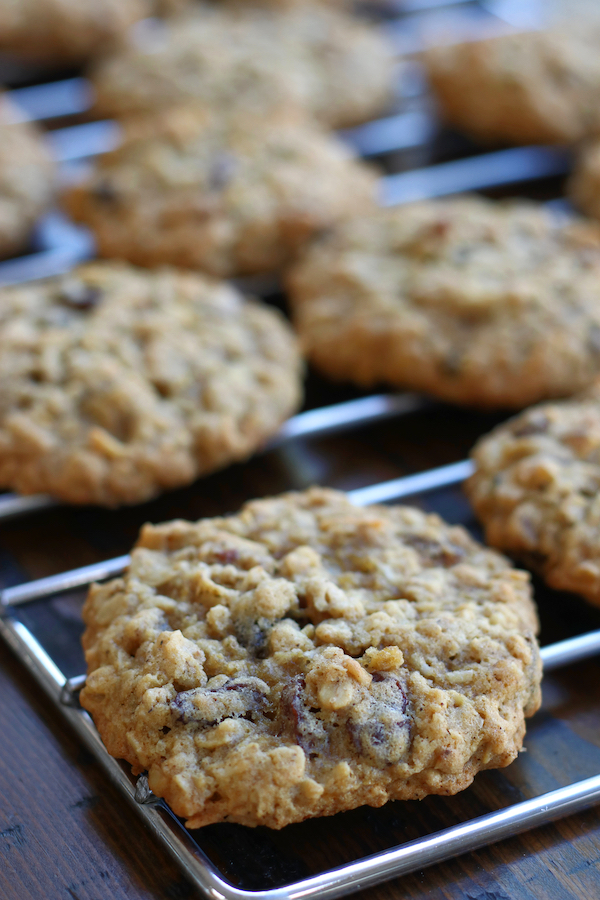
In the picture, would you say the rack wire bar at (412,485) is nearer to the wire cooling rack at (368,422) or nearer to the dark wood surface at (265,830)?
the wire cooling rack at (368,422)

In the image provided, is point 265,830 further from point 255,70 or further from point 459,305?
point 255,70

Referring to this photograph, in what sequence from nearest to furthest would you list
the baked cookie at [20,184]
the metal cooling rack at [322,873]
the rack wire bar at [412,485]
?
the metal cooling rack at [322,873] → the rack wire bar at [412,485] → the baked cookie at [20,184]

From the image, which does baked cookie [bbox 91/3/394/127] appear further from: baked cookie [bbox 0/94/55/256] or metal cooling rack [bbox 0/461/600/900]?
metal cooling rack [bbox 0/461/600/900]

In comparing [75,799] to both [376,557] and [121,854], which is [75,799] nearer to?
[121,854]

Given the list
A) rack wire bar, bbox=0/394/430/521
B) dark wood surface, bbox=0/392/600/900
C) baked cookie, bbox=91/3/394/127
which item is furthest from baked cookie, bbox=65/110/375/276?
dark wood surface, bbox=0/392/600/900

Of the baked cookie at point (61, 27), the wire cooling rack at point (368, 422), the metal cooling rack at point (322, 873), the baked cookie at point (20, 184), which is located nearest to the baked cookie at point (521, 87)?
the wire cooling rack at point (368, 422)

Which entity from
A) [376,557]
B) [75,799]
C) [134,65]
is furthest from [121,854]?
[134,65]
